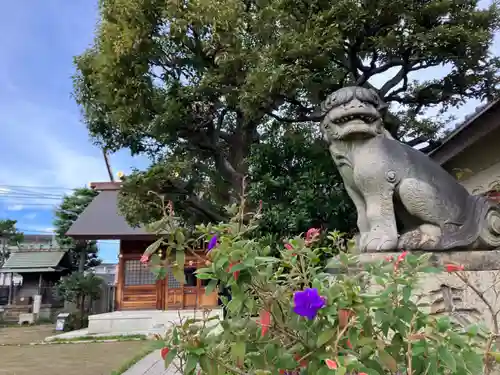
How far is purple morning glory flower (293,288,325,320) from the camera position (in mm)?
1125

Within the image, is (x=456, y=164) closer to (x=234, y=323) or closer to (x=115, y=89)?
(x=115, y=89)

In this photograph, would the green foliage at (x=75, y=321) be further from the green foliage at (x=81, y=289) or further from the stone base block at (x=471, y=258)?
the stone base block at (x=471, y=258)

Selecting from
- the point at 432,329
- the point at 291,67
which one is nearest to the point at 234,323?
the point at 432,329

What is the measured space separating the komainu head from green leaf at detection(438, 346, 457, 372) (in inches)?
90.7

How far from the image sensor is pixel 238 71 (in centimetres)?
646

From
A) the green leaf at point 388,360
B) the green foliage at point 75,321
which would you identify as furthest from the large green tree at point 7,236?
the green leaf at point 388,360

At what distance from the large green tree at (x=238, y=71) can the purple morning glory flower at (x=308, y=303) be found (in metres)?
4.23

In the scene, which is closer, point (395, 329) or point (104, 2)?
point (395, 329)

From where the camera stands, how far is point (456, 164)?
6137 mm

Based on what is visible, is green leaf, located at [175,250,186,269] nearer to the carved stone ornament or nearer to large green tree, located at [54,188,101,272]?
the carved stone ornament

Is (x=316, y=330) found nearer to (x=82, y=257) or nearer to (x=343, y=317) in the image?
(x=343, y=317)

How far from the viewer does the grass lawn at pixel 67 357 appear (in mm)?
6547

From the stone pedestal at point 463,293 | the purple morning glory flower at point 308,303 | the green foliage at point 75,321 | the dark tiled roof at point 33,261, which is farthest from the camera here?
the dark tiled roof at point 33,261

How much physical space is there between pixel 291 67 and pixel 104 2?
3.73 m
